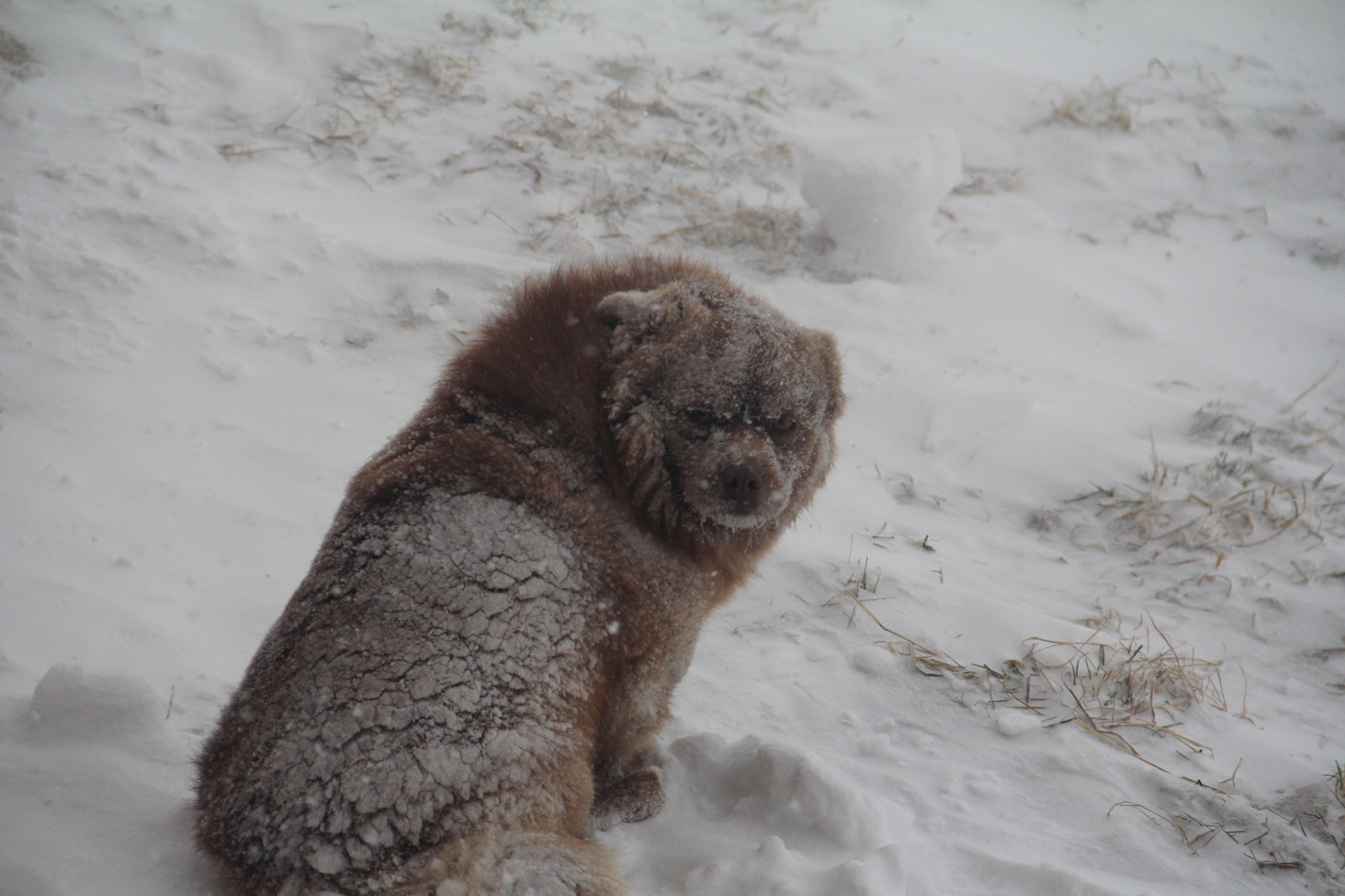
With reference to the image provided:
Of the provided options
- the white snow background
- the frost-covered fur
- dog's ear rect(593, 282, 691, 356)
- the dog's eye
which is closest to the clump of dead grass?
the white snow background

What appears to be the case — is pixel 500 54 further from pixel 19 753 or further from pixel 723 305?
pixel 19 753

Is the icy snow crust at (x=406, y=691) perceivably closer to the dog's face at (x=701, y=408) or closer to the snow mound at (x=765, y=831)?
the dog's face at (x=701, y=408)

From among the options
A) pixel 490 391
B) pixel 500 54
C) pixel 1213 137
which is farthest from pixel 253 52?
pixel 1213 137

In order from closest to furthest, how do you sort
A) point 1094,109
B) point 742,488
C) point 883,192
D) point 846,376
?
point 742,488
point 846,376
point 883,192
point 1094,109

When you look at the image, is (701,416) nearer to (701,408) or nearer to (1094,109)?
(701,408)

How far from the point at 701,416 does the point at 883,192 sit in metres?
3.70

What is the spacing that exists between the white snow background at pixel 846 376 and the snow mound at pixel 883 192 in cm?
3

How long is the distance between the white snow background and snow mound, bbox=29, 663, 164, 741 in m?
0.01

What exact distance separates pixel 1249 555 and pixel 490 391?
391cm

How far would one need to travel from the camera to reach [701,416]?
239cm

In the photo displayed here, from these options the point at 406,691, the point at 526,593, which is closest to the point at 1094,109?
the point at 526,593

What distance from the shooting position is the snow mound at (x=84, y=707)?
2307mm

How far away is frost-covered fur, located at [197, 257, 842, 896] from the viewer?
5.91 feet

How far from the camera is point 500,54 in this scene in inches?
271
